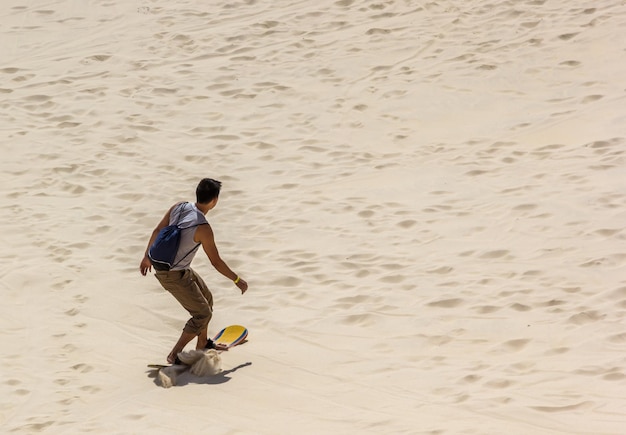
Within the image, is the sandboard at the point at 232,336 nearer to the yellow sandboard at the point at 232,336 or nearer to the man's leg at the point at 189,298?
the yellow sandboard at the point at 232,336

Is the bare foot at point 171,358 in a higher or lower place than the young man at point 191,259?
lower

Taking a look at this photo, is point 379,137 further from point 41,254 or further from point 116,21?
point 116,21

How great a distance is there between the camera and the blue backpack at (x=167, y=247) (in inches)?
275

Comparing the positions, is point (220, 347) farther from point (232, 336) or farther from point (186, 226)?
point (186, 226)

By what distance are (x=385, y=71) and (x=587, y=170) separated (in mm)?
4148

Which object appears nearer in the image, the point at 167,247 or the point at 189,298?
the point at 167,247

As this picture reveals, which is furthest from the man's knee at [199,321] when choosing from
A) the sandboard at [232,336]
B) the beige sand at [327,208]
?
the sandboard at [232,336]

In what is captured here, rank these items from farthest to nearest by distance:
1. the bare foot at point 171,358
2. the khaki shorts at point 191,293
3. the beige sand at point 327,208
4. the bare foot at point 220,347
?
the bare foot at point 220,347, the bare foot at point 171,358, the khaki shorts at point 191,293, the beige sand at point 327,208

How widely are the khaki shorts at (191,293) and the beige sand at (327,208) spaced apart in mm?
434

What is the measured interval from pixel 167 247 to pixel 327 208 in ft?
12.3

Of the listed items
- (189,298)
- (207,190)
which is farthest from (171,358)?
(207,190)

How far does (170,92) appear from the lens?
44.7 ft

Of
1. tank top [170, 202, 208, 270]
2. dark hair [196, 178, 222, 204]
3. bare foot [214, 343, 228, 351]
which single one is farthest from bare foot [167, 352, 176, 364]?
dark hair [196, 178, 222, 204]

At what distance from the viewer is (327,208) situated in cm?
1051
